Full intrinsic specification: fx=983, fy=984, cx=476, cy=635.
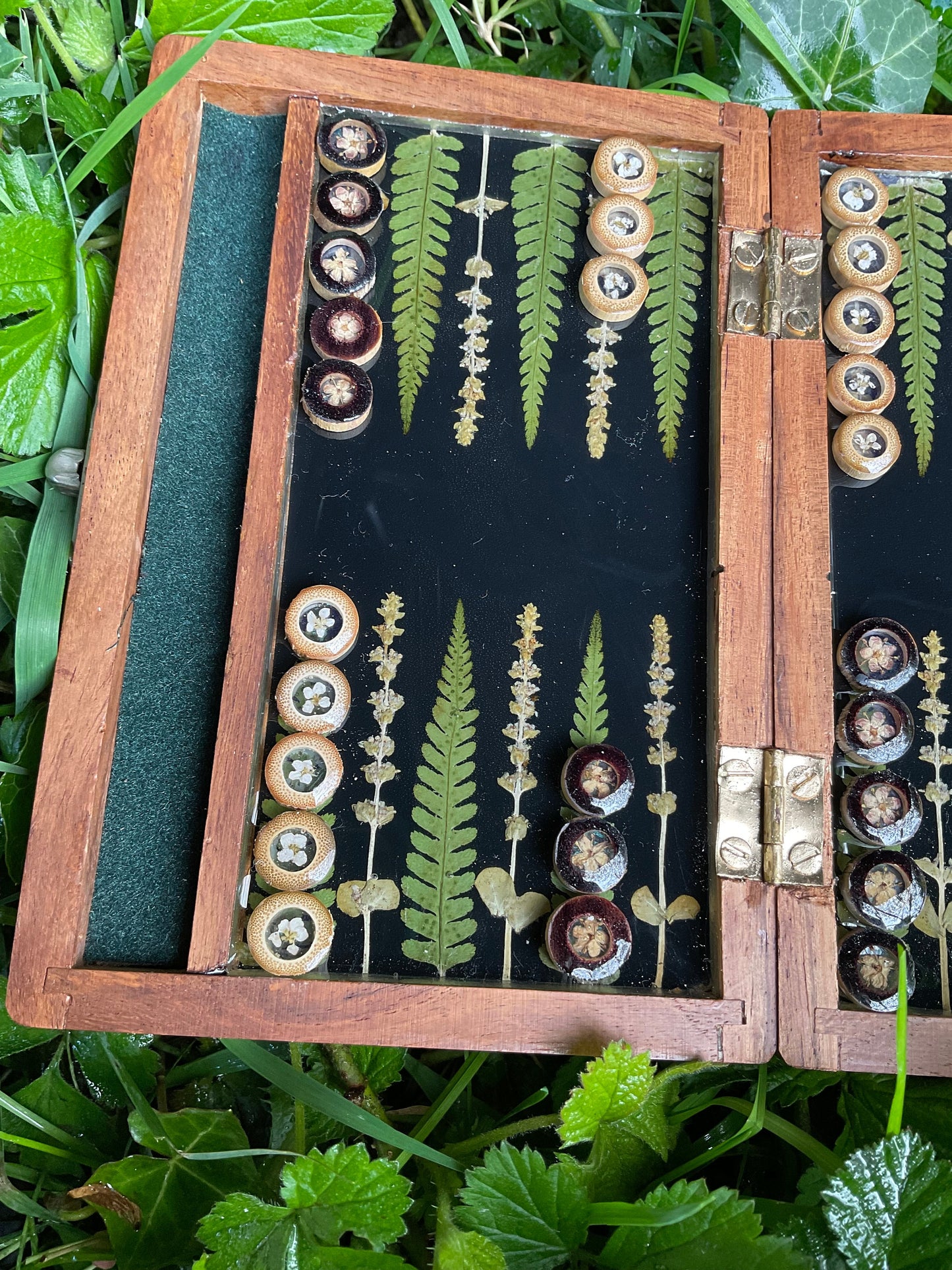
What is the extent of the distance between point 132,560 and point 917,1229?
3.49ft

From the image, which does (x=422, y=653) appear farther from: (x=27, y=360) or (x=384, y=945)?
(x=27, y=360)

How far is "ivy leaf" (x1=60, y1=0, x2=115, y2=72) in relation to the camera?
1.33m

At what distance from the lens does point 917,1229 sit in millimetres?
952

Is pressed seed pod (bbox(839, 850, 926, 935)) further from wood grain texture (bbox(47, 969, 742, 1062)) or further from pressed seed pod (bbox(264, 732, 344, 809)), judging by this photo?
pressed seed pod (bbox(264, 732, 344, 809))

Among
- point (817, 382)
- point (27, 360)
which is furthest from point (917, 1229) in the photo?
point (27, 360)

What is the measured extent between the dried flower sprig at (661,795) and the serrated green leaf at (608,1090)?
110mm

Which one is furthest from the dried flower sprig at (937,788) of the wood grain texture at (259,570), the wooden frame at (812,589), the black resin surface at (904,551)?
the wood grain texture at (259,570)

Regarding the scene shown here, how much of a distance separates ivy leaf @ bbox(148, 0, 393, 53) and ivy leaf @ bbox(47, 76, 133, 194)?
0.12 meters

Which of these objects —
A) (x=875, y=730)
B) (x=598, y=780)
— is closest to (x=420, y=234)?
(x=598, y=780)

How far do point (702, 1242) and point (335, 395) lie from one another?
38.8 inches

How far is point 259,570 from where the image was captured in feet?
3.67

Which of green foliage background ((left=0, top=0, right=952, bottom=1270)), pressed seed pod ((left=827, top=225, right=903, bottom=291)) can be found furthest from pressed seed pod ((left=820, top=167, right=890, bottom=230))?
green foliage background ((left=0, top=0, right=952, bottom=1270))

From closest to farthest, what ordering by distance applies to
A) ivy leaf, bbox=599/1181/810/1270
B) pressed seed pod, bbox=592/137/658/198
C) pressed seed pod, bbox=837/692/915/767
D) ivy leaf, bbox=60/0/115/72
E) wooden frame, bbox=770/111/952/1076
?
ivy leaf, bbox=599/1181/810/1270 → wooden frame, bbox=770/111/952/1076 → pressed seed pod, bbox=837/692/915/767 → pressed seed pod, bbox=592/137/658/198 → ivy leaf, bbox=60/0/115/72

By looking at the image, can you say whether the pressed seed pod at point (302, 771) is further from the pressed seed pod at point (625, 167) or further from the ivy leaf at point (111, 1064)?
the pressed seed pod at point (625, 167)
